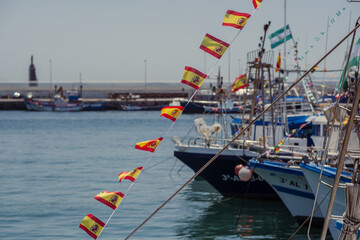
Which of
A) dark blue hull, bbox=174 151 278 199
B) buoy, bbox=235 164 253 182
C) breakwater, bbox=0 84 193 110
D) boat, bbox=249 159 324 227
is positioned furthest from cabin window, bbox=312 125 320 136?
breakwater, bbox=0 84 193 110

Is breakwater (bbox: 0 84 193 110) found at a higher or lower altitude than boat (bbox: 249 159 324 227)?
lower

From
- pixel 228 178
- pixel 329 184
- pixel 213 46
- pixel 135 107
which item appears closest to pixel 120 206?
pixel 228 178

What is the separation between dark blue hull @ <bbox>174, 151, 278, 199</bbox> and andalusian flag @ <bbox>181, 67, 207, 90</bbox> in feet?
44.4

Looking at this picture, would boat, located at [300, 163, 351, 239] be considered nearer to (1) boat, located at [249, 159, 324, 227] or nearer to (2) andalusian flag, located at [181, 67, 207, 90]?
(1) boat, located at [249, 159, 324, 227]

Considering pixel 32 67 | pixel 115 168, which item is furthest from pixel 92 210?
pixel 32 67

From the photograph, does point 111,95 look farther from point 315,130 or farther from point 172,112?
point 172,112

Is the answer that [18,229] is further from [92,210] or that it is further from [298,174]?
[298,174]

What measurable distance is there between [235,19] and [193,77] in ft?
3.48

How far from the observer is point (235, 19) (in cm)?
1033

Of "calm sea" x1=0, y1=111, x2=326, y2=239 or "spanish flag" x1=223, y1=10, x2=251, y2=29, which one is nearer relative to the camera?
"spanish flag" x1=223, y1=10, x2=251, y2=29

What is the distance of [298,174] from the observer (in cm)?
1977

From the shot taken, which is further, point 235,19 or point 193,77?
point 193,77

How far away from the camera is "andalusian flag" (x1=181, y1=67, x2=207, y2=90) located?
10.8 meters

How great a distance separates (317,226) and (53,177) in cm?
1772
